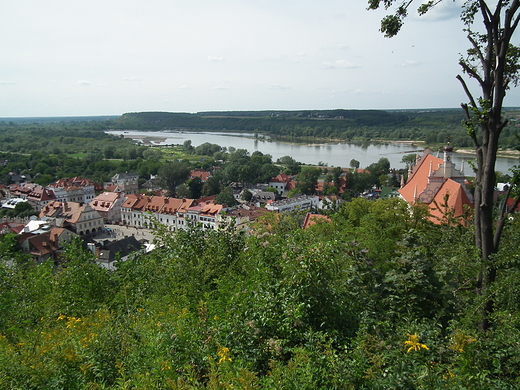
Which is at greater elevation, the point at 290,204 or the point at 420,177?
the point at 420,177

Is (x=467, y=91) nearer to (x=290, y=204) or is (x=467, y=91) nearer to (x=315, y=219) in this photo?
(x=315, y=219)

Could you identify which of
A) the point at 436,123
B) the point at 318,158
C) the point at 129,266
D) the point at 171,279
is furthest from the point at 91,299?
the point at 436,123

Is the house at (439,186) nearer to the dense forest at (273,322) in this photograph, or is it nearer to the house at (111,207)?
the dense forest at (273,322)

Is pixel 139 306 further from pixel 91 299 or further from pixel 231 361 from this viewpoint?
pixel 231 361

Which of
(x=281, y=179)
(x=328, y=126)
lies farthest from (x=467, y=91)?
(x=328, y=126)

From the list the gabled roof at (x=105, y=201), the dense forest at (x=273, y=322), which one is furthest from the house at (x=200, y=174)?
the dense forest at (x=273, y=322)

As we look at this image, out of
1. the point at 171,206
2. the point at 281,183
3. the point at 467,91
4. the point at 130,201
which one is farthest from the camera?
the point at 281,183
